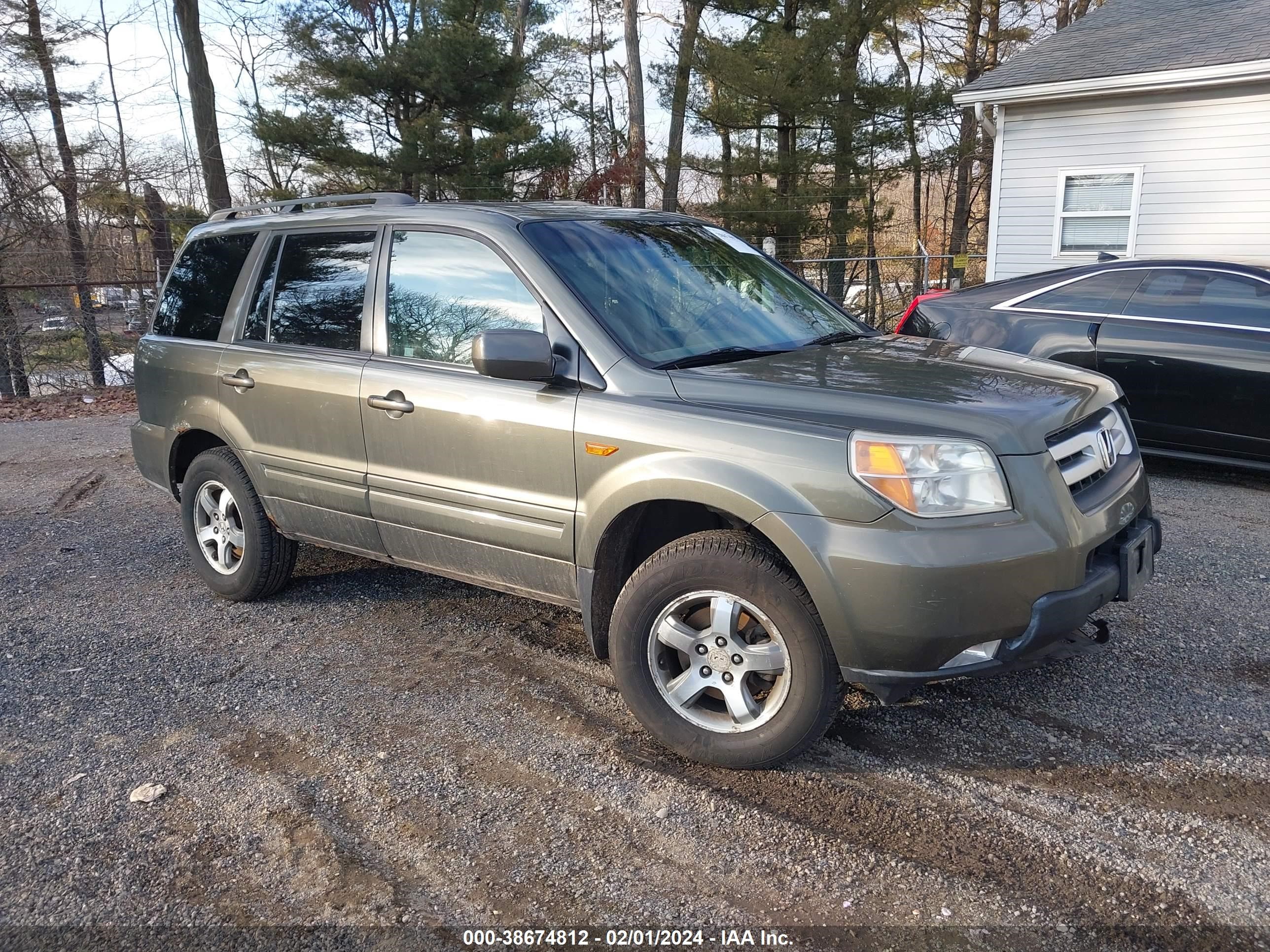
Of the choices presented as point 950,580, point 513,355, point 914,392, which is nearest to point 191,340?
point 513,355

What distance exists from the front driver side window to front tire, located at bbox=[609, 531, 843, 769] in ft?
3.66

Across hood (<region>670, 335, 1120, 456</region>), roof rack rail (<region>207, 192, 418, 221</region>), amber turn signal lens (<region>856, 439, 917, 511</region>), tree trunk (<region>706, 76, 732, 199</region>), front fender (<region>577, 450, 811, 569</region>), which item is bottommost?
front fender (<region>577, 450, 811, 569</region>)

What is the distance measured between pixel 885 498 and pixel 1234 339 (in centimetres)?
494

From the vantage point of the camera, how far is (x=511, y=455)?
358 centimetres

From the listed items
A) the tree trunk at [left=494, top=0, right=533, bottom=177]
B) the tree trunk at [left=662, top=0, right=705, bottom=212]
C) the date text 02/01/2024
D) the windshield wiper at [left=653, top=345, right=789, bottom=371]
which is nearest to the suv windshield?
the windshield wiper at [left=653, top=345, right=789, bottom=371]

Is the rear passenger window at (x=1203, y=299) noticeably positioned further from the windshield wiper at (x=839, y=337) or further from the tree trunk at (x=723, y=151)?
the tree trunk at (x=723, y=151)

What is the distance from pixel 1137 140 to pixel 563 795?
44.4ft

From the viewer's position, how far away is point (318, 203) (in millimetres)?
4738

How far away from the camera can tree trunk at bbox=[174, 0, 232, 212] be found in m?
16.2

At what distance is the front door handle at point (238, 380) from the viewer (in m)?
4.50

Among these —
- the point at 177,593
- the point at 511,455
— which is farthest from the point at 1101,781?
the point at 177,593

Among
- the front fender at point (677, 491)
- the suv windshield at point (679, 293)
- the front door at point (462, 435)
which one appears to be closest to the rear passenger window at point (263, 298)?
the front door at point (462, 435)

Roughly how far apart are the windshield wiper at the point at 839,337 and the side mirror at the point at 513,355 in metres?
1.16

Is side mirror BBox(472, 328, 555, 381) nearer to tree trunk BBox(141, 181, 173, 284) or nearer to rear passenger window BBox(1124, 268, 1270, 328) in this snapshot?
rear passenger window BBox(1124, 268, 1270, 328)
